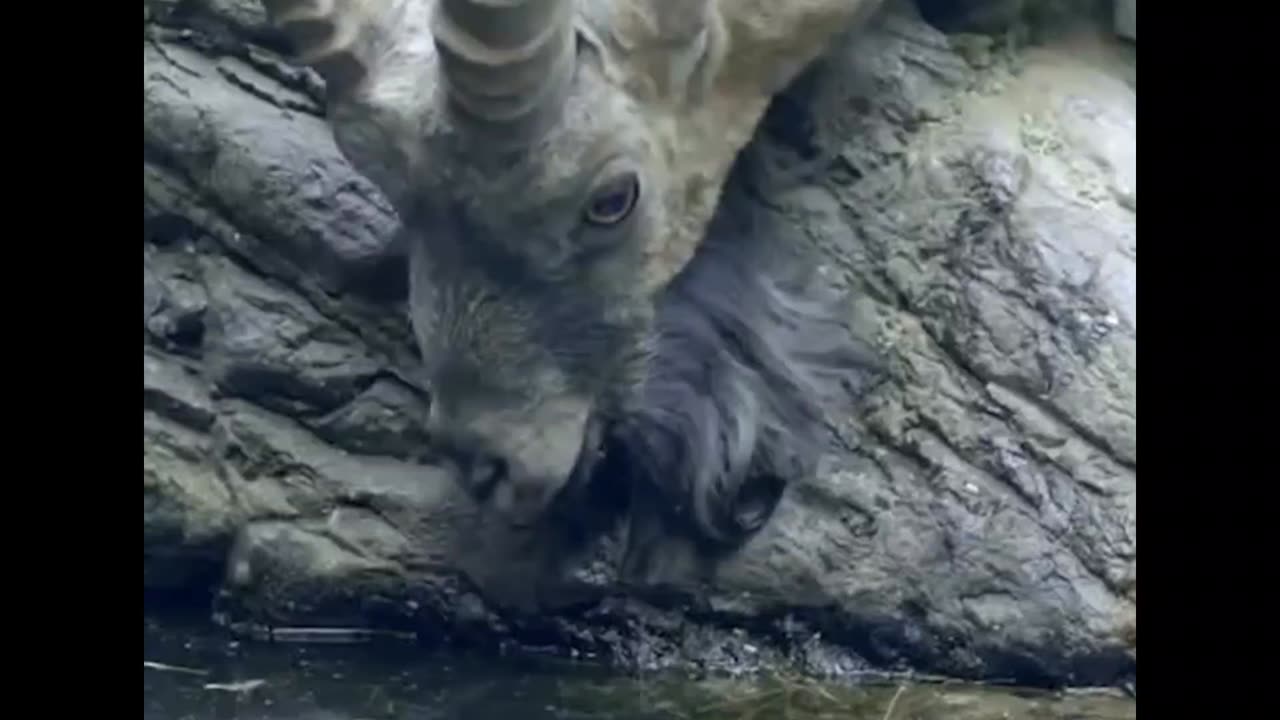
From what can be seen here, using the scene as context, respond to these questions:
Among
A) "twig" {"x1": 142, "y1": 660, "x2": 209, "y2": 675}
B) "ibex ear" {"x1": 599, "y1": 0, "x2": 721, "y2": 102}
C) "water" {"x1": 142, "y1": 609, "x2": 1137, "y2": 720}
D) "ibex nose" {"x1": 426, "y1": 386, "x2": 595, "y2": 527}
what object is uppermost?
"ibex ear" {"x1": 599, "y1": 0, "x2": 721, "y2": 102}

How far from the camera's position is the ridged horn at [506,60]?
78.1 inches

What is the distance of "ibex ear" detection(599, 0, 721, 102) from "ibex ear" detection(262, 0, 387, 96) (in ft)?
0.85

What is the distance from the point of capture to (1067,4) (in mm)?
2248

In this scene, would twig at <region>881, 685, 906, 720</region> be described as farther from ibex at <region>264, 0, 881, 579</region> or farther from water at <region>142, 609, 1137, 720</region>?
ibex at <region>264, 0, 881, 579</region>

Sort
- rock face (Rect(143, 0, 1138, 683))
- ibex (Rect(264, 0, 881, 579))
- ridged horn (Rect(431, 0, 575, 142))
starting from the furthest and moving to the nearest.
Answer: rock face (Rect(143, 0, 1138, 683)), ibex (Rect(264, 0, 881, 579)), ridged horn (Rect(431, 0, 575, 142))

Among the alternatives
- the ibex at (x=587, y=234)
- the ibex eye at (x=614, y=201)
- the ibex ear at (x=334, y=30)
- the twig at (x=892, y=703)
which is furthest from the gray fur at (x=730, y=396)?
the ibex ear at (x=334, y=30)

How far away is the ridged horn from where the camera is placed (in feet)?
6.51

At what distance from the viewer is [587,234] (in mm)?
2150

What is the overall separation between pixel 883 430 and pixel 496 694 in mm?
506

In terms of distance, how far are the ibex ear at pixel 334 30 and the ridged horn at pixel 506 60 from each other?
12 cm

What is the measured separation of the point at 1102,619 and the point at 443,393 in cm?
74

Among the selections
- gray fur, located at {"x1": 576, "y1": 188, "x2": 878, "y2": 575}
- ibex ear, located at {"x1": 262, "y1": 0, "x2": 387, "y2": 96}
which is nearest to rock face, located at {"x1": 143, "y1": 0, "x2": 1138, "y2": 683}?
gray fur, located at {"x1": 576, "y1": 188, "x2": 878, "y2": 575}

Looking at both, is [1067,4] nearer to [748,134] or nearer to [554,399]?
[748,134]
